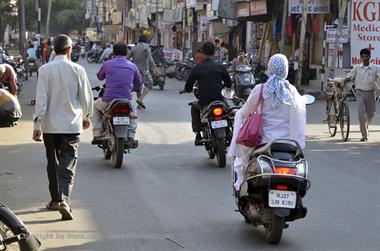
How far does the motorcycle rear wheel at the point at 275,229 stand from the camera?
6527 millimetres

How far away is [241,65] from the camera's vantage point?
2341cm

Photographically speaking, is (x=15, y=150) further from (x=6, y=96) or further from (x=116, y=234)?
(x=6, y=96)

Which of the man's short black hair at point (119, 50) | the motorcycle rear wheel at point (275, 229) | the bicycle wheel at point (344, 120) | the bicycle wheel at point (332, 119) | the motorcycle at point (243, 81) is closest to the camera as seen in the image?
the motorcycle rear wheel at point (275, 229)

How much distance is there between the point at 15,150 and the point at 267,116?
22.7ft

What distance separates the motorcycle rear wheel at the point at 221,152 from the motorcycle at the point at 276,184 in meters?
4.04

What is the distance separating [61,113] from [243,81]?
1562cm

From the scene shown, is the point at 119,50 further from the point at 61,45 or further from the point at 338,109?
the point at 338,109

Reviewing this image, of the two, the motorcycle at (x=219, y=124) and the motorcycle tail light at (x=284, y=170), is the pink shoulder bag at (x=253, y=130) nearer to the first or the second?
the motorcycle tail light at (x=284, y=170)

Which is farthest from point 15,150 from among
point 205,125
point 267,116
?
point 267,116

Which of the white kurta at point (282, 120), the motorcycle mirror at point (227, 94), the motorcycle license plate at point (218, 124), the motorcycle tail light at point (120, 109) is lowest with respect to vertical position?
the motorcycle license plate at point (218, 124)

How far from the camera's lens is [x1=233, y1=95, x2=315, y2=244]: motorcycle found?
6.46 meters

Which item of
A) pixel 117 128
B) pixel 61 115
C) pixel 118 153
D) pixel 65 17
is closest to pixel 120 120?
pixel 117 128

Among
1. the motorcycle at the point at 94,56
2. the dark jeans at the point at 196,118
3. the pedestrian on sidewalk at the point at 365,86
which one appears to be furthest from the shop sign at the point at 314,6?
the motorcycle at the point at 94,56

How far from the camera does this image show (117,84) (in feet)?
36.9
